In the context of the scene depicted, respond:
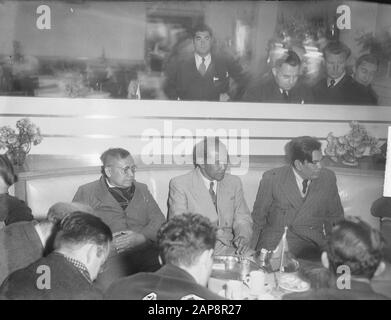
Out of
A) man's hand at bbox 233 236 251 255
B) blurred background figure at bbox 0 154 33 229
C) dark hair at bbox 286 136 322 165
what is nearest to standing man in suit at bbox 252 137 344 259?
dark hair at bbox 286 136 322 165

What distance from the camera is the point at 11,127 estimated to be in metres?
2.51

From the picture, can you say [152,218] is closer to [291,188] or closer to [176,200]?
[176,200]

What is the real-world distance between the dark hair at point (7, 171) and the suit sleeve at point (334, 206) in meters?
1.77

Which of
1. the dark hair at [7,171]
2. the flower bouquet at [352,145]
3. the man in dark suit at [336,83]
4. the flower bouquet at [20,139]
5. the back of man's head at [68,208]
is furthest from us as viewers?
the flower bouquet at [352,145]

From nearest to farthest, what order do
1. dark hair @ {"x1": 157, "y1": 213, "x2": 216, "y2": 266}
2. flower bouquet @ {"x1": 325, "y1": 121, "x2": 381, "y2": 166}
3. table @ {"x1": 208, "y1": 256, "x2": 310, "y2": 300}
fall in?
dark hair @ {"x1": 157, "y1": 213, "x2": 216, "y2": 266}, table @ {"x1": 208, "y1": 256, "x2": 310, "y2": 300}, flower bouquet @ {"x1": 325, "y1": 121, "x2": 381, "y2": 166}

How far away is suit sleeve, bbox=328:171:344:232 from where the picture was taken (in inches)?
102

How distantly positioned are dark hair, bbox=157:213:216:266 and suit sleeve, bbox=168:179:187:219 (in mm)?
790

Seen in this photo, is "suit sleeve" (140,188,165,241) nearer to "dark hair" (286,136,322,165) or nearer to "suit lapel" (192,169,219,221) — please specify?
"suit lapel" (192,169,219,221)

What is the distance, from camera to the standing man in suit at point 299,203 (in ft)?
8.29

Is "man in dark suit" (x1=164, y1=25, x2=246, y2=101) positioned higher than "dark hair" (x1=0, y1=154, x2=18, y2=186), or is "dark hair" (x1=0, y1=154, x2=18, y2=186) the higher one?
"man in dark suit" (x1=164, y1=25, x2=246, y2=101)

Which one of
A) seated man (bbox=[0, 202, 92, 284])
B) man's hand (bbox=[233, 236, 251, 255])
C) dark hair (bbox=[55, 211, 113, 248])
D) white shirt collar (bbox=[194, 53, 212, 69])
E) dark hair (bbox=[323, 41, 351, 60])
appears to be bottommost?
man's hand (bbox=[233, 236, 251, 255])

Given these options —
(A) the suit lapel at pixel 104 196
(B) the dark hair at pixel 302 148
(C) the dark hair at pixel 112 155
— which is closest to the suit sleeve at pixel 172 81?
(C) the dark hair at pixel 112 155

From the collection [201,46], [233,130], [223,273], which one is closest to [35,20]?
[201,46]

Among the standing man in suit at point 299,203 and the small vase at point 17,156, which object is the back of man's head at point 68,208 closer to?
the small vase at point 17,156
